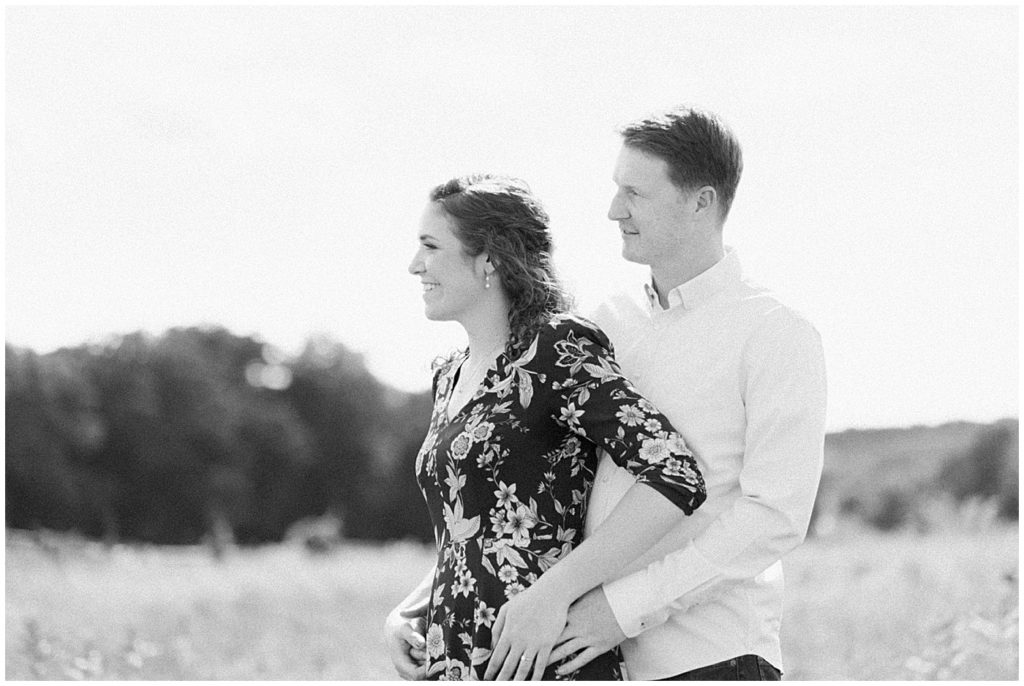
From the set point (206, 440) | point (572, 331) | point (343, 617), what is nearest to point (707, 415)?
point (572, 331)

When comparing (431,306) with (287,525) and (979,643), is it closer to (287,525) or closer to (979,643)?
(979,643)

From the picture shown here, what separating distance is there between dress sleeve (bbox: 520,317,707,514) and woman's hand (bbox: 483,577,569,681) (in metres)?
0.32

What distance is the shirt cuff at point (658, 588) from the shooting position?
242 cm

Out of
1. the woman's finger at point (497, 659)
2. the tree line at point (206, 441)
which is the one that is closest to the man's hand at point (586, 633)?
the woman's finger at point (497, 659)

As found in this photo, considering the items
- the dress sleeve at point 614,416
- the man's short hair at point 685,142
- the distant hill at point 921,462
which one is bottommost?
the distant hill at point 921,462

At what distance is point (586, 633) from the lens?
2.44 m

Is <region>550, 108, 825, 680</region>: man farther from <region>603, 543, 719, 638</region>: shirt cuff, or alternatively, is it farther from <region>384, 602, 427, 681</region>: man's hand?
<region>384, 602, 427, 681</region>: man's hand

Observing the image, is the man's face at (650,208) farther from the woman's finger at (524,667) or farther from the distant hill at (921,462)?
the distant hill at (921,462)

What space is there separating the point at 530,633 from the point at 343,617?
17.0ft

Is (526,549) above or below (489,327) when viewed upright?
below

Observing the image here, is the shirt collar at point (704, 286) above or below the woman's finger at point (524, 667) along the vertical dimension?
above

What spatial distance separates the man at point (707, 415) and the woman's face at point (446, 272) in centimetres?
36

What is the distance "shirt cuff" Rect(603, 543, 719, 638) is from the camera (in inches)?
95.2

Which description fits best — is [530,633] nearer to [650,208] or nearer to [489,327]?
[489,327]
